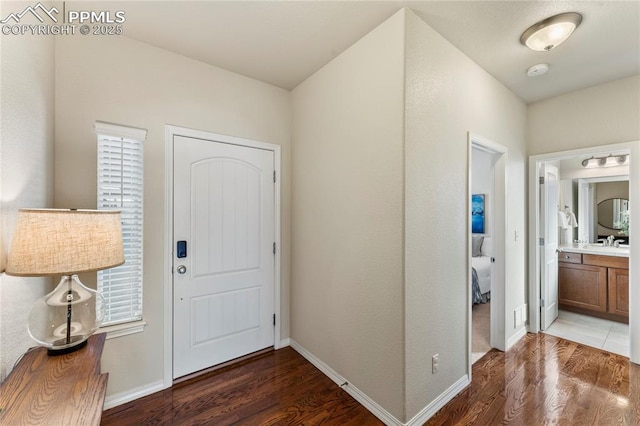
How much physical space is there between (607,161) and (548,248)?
5.47ft

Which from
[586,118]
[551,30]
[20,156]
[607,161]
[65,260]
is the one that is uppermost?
[551,30]

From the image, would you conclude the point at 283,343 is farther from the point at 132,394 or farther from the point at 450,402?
the point at 450,402

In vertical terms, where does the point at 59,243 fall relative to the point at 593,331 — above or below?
above

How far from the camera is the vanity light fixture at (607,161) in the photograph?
3.59m

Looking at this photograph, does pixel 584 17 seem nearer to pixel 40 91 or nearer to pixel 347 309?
pixel 347 309

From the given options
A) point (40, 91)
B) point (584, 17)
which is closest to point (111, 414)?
point (40, 91)

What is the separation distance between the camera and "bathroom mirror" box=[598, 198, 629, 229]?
3.82 metres

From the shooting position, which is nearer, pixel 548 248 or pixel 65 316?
pixel 65 316

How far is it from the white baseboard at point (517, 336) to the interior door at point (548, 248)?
29cm

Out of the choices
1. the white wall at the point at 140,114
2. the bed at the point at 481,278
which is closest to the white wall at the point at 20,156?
the white wall at the point at 140,114

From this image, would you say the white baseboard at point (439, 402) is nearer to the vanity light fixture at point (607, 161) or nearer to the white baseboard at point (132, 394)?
the white baseboard at point (132, 394)

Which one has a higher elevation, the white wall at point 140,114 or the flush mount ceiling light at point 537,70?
the flush mount ceiling light at point 537,70

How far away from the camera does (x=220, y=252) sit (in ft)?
8.01

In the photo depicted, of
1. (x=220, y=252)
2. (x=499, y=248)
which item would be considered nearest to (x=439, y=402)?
(x=499, y=248)
